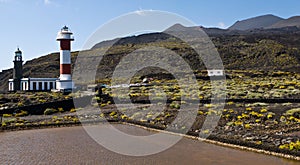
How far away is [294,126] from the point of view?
61.8 ft

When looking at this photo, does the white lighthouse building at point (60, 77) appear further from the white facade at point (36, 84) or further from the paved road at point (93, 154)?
the paved road at point (93, 154)

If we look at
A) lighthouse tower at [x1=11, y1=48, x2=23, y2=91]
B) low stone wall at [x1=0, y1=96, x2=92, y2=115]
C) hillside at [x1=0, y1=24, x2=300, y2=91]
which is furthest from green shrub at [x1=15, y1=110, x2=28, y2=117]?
hillside at [x1=0, y1=24, x2=300, y2=91]

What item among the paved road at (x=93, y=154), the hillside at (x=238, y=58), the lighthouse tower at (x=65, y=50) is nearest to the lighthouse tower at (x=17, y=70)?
the lighthouse tower at (x=65, y=50)

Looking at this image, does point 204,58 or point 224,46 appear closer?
point 204,58

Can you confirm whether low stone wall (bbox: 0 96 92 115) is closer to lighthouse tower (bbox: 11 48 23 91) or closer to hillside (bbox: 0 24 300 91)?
lighthouse tower (bbox: 11 48 23 91)

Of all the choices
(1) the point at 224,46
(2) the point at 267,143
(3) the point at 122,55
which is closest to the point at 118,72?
(3) the point at 122,55

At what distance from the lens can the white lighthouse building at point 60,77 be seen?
36.8m

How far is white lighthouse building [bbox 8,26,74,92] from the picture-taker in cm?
3684

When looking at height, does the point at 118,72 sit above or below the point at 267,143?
above

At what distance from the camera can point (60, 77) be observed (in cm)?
3828

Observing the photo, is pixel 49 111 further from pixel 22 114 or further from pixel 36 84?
pixel 36 84


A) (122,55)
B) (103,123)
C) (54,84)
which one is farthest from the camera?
(122,55)

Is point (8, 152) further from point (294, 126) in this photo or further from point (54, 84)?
point (54, 84)

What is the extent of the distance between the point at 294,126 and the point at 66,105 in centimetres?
1752
